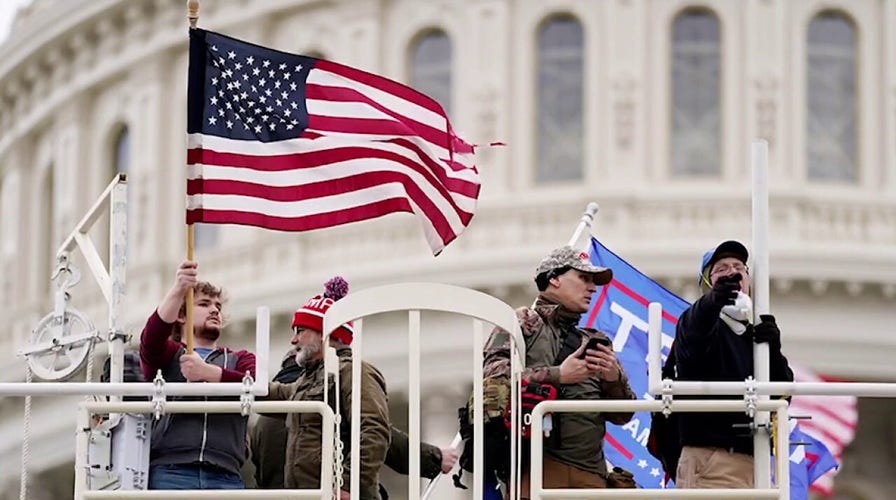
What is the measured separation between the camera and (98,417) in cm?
1281

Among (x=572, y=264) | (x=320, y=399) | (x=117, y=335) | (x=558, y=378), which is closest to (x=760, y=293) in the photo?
(x=558, y=378)

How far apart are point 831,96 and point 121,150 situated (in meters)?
11.5

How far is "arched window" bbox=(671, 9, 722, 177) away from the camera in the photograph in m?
53.4

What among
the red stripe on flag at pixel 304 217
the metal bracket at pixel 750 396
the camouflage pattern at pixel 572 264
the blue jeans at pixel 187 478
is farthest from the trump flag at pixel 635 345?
the metal bracket at pixel 750 396

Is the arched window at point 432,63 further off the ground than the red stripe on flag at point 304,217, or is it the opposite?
the arched window at point 432,63

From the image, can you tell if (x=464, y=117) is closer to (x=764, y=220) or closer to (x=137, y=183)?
(x=137, y=183)

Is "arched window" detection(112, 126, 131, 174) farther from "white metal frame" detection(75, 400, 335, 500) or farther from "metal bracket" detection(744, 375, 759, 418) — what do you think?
"metal bracket" detection(744, 375, 759, 418)

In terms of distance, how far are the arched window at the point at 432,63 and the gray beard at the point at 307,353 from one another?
4037cm

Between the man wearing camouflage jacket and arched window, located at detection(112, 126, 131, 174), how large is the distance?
44.8m

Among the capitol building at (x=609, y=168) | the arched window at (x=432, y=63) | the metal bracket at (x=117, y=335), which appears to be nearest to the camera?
the metal bracket at (x=117, y=335)

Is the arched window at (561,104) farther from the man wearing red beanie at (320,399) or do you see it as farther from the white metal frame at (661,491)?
the white metal frame at (661,491)

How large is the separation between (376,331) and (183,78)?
10925mm

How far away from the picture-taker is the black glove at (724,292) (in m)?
12.8

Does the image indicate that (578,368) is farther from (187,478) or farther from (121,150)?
(121,150)
